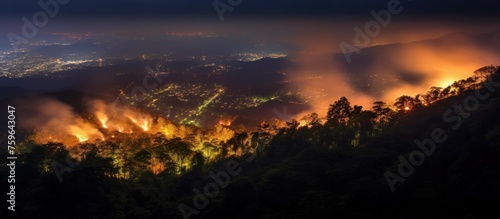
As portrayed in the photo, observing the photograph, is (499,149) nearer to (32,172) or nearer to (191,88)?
(32,172)

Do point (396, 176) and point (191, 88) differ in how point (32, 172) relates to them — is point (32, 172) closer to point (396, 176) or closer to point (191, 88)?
point (396, 176)

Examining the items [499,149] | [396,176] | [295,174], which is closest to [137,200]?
[295,174]

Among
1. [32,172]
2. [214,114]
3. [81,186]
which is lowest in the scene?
[81,186]

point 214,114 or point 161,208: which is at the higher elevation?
point 214,114

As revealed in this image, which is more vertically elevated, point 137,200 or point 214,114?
point 214,114

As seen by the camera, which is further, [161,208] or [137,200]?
[137,200]

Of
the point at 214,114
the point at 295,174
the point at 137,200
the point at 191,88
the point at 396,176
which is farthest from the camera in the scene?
the point at 191,88

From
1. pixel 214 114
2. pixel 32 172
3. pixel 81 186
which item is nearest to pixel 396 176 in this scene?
pixel 81 186

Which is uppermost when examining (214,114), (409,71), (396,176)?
(409,71)

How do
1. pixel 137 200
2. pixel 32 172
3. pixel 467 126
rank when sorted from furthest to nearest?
pixel 32 172
pixel 467 126
pixel 137 200
